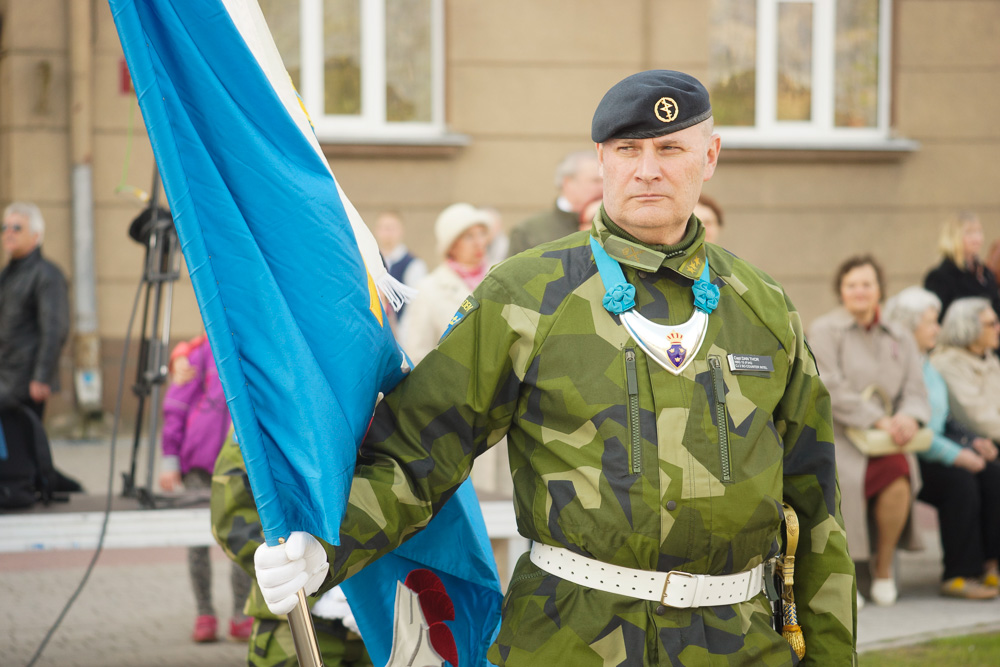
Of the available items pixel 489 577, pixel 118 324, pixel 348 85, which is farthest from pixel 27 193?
pixel 489 577

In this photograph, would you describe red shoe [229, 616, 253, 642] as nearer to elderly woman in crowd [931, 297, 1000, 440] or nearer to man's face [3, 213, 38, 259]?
man's face [3, 213, 38, 259]

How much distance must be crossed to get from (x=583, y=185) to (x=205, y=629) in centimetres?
279

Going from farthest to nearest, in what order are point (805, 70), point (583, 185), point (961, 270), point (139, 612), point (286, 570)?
point (805, 70) → point (961, 270) → point (139, 612) → point (583, 185) → point (286, 570)

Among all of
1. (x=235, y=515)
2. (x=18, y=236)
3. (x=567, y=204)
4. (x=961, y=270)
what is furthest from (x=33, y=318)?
(x=961, y=270)

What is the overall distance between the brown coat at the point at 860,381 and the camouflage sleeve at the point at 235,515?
3.76 meters

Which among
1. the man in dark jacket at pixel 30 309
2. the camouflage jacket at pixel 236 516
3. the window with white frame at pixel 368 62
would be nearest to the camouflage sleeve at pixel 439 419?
the camouflage jacket at pixel 236 516

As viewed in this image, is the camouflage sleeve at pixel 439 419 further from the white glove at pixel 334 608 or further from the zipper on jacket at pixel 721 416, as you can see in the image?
the white glove at pixel 334 608

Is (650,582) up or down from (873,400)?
up

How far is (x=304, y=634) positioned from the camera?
2.19 meters

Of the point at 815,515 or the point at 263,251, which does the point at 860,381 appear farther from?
the point at 263,251

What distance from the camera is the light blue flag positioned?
6.75ft

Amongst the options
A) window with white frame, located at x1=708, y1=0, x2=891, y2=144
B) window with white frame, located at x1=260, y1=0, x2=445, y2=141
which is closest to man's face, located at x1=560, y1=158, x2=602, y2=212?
window with white frame, located at x1=260, y1=0, x2=445, y2=141

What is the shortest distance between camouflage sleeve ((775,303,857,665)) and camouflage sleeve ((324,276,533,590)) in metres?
0.62

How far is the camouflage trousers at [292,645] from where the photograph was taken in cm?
324
